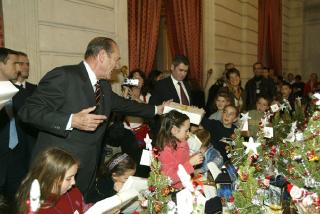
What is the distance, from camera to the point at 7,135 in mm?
2783

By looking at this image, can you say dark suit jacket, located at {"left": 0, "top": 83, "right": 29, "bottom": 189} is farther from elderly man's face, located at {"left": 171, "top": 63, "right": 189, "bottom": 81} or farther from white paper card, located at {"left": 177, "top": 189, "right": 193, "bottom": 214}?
Answer: white paper card, located at {"left": 177, "top": 189, "right": 193, "bottom": 214}

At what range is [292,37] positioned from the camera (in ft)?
49.3

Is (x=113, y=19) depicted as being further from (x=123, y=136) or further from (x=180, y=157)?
(x=180, y=157)

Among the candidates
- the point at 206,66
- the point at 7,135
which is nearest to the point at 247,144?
the point at 7,135

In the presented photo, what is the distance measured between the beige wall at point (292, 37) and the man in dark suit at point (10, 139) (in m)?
13.2

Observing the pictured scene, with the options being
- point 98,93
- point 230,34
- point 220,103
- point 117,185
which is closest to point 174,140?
point 117,185

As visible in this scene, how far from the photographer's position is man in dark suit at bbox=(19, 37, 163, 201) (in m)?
2.19

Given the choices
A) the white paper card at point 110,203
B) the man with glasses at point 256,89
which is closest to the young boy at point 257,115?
the man with glasses at point 256,89

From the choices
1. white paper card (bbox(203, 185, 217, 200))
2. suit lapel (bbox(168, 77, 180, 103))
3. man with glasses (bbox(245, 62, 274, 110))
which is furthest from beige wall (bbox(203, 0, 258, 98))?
white paper card (bbox(203, 185, 217, 200))

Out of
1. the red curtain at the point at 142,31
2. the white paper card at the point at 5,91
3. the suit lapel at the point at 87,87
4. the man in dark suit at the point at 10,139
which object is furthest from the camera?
the red curtain at the point at 142,31

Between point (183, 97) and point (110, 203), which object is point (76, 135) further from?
point (183, 97)

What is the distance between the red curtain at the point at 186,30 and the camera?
21.5 feet

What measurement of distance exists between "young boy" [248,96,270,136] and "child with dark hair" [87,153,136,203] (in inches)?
68.0

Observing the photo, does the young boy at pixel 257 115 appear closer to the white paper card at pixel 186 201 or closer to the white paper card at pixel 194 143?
the white paper card at pixel 194 143
